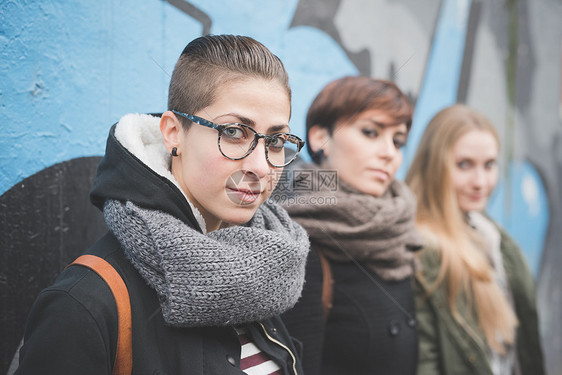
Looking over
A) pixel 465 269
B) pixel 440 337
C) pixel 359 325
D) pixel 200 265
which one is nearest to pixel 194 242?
pixel 200 265

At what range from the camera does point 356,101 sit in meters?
2.24

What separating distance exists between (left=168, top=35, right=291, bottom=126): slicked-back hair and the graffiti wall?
2.43 ft

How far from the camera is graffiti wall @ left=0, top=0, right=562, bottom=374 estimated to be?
1.77 metres

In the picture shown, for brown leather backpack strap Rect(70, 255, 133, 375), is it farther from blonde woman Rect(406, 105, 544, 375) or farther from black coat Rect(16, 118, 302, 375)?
blonde woman Rect(406, 105, 544, 375)

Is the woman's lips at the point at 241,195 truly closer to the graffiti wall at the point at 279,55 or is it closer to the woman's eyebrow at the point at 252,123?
the woman's eyebrow at the point at 252,123

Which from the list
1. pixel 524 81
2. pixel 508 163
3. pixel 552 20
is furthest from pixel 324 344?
pixel 552 20

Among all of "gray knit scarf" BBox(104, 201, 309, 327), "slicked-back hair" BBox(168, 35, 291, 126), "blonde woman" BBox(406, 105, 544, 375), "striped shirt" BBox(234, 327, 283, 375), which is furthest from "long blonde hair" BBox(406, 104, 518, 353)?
"slicked-back hair" BBox(168, 35, 291, 126)

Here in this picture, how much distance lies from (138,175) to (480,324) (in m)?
2.24

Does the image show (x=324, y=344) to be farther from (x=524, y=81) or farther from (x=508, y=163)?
(x=524, y=81)

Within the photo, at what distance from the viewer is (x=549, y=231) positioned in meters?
5.45

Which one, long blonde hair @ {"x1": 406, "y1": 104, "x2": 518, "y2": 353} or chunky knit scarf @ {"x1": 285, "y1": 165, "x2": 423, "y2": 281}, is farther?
long blonde hair @ {"x1": 406, "y1": 104, "x2": 518, "y2": 353}

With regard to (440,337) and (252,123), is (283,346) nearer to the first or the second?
(252,123)

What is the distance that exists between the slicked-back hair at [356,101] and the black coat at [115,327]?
3.80 ft

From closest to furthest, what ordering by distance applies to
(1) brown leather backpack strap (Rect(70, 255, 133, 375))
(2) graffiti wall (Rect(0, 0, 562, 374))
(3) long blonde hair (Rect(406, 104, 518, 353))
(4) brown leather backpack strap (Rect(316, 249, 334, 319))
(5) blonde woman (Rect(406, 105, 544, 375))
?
(1) brown leather backpack strap (Rect(70, 255, 133, 375)) < (2) graffiti wall (Rect(0, 0, 562, 374)) < (4) brown leather backpack strap (Rect(316, 249, 334, 319)) < (5) blonde woman (Rect(406, 105, 544, 375)) < (3) long blonde hair (Rect(406, 104, 518, 353))
